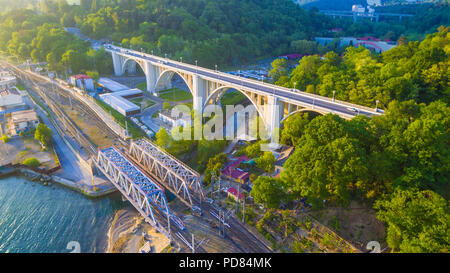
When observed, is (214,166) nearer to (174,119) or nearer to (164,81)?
(174,119)

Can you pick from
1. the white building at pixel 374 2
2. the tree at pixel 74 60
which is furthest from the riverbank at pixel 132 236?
the white building at pixel 374 2

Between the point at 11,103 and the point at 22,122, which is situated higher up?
the point at 11,103

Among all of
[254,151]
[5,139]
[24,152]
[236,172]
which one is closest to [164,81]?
[5,139]

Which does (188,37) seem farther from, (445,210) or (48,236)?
(445,210)

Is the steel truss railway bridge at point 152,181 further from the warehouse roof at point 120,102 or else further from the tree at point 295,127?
the warehouse roof at point 120,102

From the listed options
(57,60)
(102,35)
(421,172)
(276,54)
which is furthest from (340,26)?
(421,172)

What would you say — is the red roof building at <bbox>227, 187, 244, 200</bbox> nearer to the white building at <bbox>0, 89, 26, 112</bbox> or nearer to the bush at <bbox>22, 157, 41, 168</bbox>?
the bush at <bbox>22, 157, 41, 168</bbox>
